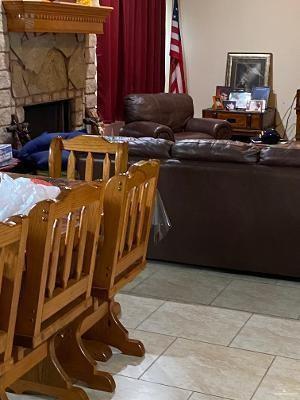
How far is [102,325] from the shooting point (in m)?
3.12

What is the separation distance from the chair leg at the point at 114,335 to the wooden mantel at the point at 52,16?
3117 mm

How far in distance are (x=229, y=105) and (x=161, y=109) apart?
1.12 metres

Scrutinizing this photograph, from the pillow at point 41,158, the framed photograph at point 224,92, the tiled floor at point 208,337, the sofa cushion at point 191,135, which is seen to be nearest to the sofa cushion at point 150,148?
the tiled floor at point 208,337

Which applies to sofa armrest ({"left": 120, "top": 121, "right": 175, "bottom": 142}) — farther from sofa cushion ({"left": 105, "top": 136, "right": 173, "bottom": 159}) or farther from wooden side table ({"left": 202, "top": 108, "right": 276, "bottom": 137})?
sofa cushion ({"left": 105, "top": 136, "right": 173, "bottom": 159})

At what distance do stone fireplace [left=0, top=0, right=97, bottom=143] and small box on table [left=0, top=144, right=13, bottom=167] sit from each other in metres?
0.35

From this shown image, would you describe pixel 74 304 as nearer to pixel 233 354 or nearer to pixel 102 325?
pixel 102 325

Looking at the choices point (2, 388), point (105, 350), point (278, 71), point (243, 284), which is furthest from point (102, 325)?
point (278, 71)

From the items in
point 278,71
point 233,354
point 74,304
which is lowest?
point 233,354

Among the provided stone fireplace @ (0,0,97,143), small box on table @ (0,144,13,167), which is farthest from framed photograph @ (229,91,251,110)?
small box on table @ (0,144,13,167)

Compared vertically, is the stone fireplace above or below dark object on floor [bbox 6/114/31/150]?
above

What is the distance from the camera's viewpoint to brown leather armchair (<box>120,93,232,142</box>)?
22.6 ft

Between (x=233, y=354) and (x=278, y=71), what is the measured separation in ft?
18.3

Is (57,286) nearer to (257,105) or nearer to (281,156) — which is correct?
(281,156)

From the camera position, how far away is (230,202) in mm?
3982
